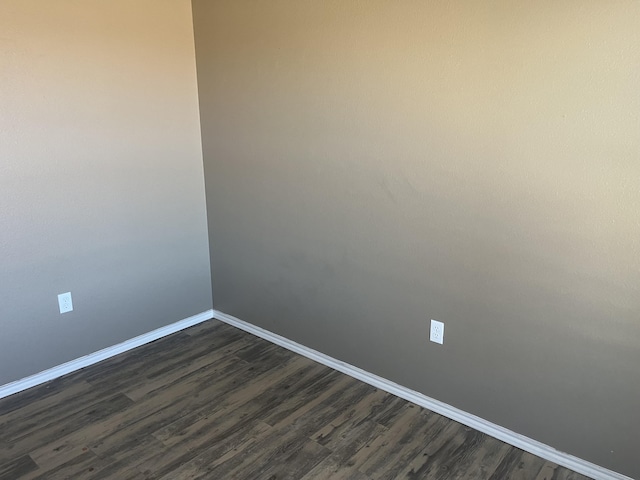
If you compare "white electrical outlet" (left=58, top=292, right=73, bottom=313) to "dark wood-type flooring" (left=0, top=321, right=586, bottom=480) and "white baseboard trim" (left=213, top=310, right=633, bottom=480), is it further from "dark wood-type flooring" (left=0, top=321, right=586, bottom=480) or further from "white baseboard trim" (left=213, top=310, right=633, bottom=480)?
"white baseboard trim" (left=213, top=310, right=633, bottom=480)

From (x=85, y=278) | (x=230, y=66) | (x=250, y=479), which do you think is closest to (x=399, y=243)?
(x=250, y=479)

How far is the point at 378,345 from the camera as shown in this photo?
2486 millimetres

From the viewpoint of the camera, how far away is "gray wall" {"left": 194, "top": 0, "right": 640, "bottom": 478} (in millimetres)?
1698

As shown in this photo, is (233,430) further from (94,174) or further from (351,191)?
(94,174)

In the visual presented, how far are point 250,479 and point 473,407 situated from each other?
98 centimetres

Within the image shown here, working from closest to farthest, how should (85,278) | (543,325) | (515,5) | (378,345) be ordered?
(515,5) < (543,325) < (378,345) < (85,278)

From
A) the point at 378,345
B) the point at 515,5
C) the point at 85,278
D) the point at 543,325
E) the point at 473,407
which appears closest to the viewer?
the point at 515,5

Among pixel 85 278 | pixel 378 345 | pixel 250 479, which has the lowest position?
pixel 250 479

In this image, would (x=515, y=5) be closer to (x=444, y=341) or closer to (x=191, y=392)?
(x=444, y=341)

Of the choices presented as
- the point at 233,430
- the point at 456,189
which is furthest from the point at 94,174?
the point at 456,189

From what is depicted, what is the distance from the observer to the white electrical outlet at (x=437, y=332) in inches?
87.7

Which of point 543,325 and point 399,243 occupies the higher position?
point 399,243

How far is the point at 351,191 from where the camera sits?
2381 millimetres

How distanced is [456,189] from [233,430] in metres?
1.40
